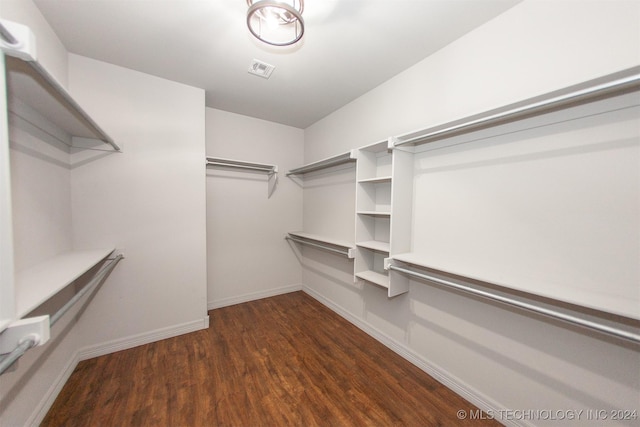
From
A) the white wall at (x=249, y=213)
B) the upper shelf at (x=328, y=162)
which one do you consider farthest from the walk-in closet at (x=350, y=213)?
the white wall at (x=249, y=213)

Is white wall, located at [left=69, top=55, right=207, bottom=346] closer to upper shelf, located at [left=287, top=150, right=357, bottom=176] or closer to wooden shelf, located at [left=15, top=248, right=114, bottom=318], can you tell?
wooden shelf, located at [left=15, top=248, right=114, bottom=318]

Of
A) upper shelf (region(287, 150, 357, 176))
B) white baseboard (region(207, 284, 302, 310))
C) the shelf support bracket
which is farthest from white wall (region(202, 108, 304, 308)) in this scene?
the shelf support bracket

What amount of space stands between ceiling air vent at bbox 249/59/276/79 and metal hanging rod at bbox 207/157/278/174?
1020 millimetres

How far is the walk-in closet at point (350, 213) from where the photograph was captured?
3.58 ft

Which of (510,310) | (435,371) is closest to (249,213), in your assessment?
(435,371)

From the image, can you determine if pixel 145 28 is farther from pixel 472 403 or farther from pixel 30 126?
pixel 472 403

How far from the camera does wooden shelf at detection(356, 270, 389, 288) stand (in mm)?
2031

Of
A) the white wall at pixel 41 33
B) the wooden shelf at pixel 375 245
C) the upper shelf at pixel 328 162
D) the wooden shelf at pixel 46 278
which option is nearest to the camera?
the wooden shelf at pixel 46 278

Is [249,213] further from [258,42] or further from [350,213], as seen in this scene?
[258,42]

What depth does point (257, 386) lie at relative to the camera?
1.70 metres

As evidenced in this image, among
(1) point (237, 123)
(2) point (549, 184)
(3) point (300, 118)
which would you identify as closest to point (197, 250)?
(1) point (237, 123)

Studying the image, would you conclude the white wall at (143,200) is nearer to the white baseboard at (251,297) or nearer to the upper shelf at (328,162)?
the white baseboard at (251,297)

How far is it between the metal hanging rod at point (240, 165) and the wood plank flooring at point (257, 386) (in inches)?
78.6

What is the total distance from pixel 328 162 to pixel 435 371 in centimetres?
229
